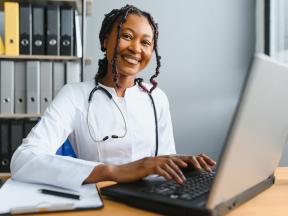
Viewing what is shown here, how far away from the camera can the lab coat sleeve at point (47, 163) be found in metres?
0.88

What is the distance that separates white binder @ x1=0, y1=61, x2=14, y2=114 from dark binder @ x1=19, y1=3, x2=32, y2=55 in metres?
0.12

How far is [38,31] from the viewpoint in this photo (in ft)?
7.23

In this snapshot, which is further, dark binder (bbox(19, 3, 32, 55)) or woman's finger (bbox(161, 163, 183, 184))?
dark binder (bbox(19, 3, 32, 55))

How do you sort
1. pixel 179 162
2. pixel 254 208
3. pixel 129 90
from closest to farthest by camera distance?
pixel 254 208
pixel 179 162
pixel 129 90

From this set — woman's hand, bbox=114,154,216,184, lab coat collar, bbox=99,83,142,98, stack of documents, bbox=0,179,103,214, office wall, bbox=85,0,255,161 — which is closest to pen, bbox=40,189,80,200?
stack of documents, bbox=0,179,103,214

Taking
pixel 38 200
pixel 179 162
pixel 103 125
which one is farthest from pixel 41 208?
pixel 103 125

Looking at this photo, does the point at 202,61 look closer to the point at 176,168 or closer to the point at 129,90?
the point at 129,90

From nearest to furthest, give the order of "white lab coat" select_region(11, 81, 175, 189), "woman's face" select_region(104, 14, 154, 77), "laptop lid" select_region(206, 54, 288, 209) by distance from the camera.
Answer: "laptop lid" select_region(206, 54, 288, 209), "white lab coat" select_region(11, 81, 175, 189), "woman's face" select_region(104, 14, 154, 77)

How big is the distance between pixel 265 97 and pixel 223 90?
7.57ft

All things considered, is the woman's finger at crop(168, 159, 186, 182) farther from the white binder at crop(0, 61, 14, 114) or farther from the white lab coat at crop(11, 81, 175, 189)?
the white binder at crop(0, 61, 14, 114)

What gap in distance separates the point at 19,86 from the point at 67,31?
17.7 inches

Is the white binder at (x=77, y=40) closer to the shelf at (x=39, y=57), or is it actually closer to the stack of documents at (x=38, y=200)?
the shelf at (x=39, y=57)

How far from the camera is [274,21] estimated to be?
2.86 m

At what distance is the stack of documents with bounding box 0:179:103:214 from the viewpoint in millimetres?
706
